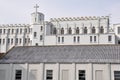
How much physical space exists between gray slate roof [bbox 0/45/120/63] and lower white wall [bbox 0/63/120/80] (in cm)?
74

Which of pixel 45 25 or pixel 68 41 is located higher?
pixel 45 25

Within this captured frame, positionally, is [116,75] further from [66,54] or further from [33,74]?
[33,74]

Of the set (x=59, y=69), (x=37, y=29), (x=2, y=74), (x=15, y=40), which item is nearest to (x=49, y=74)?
(x=59, y=69)

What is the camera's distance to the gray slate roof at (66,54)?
146 feet

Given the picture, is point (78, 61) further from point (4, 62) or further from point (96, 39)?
point (96, 39)

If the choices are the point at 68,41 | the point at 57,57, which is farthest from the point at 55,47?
the point at 68,41

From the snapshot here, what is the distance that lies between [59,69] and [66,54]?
4101 mm

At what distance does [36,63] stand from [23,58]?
3499 mm

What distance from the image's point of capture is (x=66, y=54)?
156 feet

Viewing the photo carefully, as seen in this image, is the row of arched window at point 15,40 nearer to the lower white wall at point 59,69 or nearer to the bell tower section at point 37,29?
the bell tower section at point 37,29

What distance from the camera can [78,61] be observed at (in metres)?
43.9

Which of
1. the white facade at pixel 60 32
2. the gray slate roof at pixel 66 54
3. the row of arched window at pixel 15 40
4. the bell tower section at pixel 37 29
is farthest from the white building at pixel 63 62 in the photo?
the row of arched window at pixel 15 40

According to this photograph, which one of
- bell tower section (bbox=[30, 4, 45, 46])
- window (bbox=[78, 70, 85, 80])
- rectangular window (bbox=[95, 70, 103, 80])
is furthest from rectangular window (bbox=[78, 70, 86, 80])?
bell tower section (bbox=[30, 4, 45, 46])

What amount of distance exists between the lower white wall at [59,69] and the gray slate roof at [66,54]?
29.0 inches
